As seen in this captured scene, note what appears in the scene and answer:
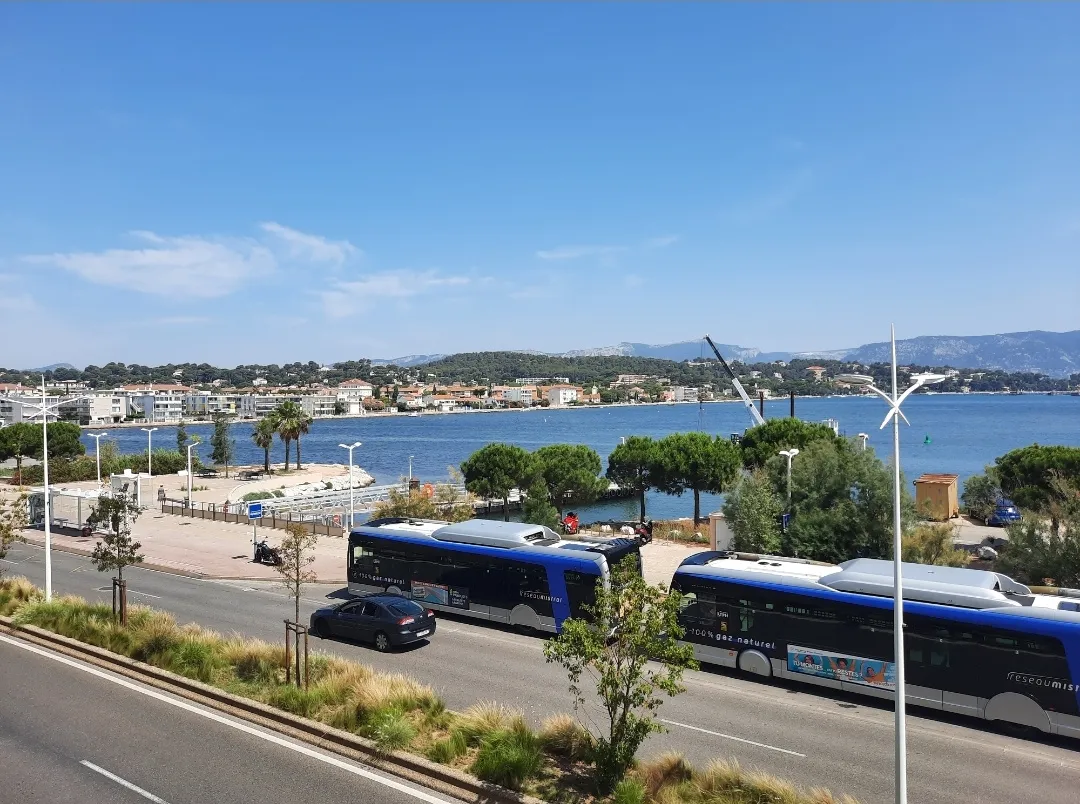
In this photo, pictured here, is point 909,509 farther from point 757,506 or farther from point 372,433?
point 372,433

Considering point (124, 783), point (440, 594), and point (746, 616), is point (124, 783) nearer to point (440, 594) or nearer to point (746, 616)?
point (746, 616)

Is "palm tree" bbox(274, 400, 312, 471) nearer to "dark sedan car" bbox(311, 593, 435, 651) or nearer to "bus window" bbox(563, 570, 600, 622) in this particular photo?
"dark sedan car" bbox(311, 593, 435, 651)

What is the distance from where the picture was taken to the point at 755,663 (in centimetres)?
1717

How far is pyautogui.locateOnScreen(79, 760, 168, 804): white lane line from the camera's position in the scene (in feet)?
32.4

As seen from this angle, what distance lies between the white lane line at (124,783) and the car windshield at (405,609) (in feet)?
28.2

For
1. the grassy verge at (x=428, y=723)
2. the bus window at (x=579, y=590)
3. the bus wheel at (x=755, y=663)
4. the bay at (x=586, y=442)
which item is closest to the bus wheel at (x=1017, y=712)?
the bus wheel at (x=755, y=663)

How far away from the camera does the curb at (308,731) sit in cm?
1019

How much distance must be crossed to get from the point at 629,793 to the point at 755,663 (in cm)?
862

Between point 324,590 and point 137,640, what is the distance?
35.0 ft

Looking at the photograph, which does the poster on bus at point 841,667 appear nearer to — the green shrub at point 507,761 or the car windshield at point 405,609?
the green shrub at point 507,761

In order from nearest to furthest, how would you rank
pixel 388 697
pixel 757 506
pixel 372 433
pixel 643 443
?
pixel 388 697, pixel 757 506, pixel 643 443, pixel 372 433

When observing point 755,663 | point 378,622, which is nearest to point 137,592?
point 378,622

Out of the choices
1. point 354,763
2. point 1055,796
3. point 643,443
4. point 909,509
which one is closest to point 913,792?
point 1055,796

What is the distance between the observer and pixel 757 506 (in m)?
29.7
